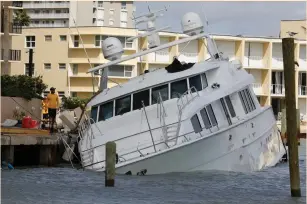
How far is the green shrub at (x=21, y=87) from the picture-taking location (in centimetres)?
4453

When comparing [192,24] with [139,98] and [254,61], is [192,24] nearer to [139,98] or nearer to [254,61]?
[139,98]

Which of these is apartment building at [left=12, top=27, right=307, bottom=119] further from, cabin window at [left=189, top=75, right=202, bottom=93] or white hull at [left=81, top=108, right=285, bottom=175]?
cabin window at [left=189, top=75, right=202, bottom=93]

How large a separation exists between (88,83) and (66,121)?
207 feet

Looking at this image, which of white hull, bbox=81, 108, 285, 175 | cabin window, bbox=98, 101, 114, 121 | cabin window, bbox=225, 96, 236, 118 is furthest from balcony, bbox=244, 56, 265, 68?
cabin window, bbox=98, 101, 114, 121

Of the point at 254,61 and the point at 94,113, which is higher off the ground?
the point at 254,61

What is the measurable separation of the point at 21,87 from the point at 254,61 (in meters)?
55.0

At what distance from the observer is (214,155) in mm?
28125

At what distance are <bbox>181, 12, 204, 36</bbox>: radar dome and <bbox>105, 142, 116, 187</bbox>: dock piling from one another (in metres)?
8.85

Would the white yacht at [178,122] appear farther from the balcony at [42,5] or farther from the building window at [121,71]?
the balcony at [42,5]

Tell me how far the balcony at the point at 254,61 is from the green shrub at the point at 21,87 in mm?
45580

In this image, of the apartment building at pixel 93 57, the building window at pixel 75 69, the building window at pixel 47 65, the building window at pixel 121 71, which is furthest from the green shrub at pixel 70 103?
the building window at pixel 47 65

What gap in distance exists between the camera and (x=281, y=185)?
91.8 ft

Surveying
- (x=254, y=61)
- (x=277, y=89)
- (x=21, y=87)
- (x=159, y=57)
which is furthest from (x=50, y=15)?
(x=21, y=87)

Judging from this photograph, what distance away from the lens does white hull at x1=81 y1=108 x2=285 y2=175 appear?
27141 millimetres
